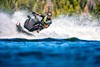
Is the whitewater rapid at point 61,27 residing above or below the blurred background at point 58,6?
below

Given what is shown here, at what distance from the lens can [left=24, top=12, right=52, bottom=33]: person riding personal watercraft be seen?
11.1m

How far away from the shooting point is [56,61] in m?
5.75

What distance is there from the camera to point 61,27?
11281 mm

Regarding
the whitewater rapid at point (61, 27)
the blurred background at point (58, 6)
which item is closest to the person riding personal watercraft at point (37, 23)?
the whitewater rapid at point (61, 27)

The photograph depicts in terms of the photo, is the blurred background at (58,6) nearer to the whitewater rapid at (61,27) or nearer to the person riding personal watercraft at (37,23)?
the whitewater rapid at (61,27)

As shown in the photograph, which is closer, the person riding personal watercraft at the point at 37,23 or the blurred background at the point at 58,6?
the person riding personal watercraft at the point at 37,23

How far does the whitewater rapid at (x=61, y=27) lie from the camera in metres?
11.1

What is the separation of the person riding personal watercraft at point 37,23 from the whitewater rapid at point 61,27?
0.15 m

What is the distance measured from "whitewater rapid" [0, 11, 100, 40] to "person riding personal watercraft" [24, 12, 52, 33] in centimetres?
15

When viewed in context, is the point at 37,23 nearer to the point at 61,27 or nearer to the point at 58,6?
the point at 61,27

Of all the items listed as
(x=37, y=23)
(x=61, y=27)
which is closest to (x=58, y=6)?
(x=61, y=27)

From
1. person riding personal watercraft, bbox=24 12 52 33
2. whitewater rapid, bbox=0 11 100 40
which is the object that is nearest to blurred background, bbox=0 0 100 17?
whitewater rapid, bbox=0 11 100 40

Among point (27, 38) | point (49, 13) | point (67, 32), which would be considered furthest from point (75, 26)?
point (27, 38)

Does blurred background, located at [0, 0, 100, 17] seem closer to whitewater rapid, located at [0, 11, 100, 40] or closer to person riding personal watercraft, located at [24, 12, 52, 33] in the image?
whitewater rapid, located at [0, 11, 100, 40]
